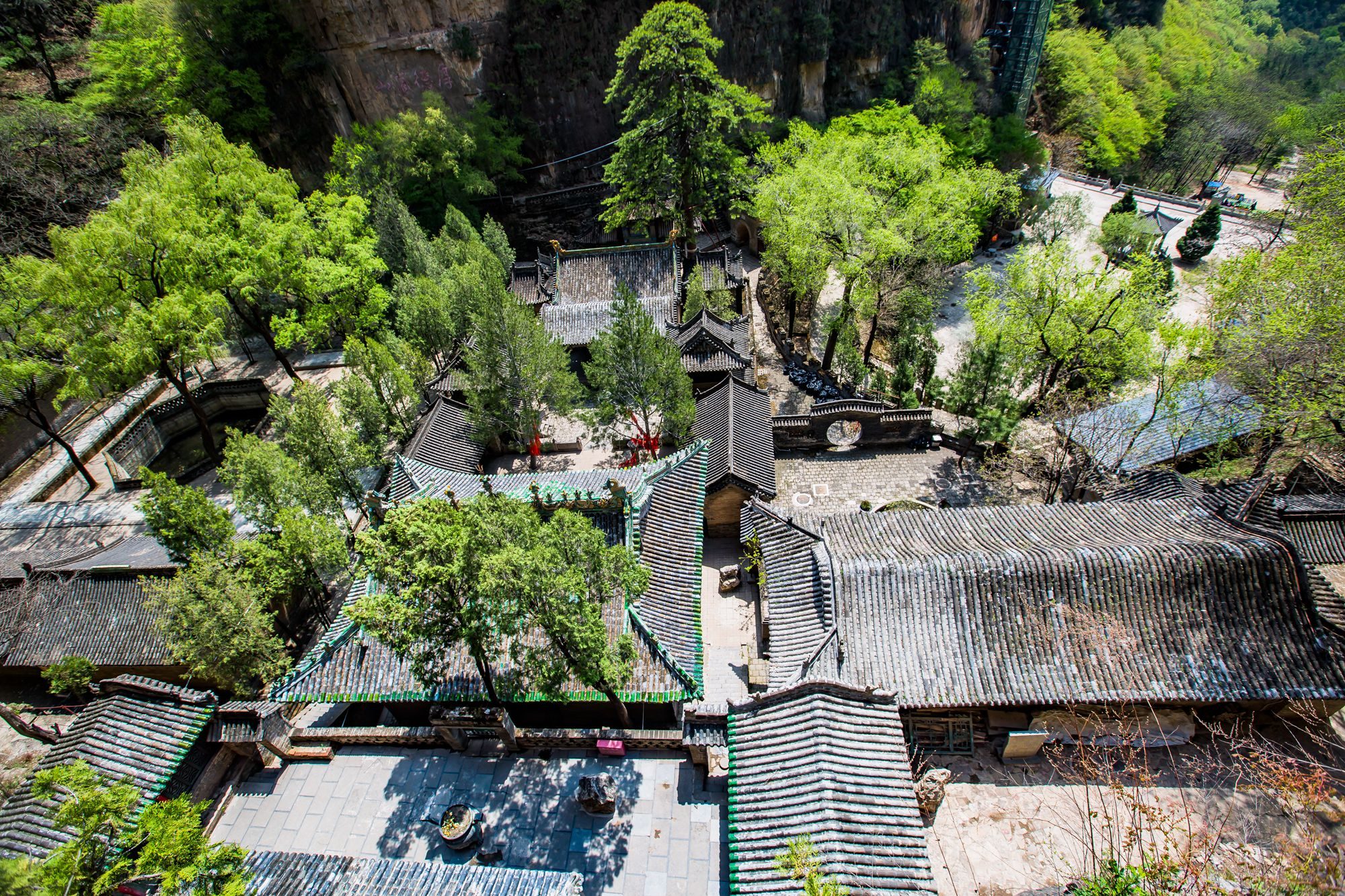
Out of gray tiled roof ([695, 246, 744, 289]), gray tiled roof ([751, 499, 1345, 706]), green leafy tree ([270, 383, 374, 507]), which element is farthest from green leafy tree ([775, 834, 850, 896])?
gray tiled roof ([695, 246, 744, 289])

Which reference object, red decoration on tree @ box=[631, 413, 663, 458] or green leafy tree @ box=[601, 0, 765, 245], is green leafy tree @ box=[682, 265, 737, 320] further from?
red decoration on tree @ box=[631, 413, 663, 458]

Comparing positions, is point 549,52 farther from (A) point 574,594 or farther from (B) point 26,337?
(A) point 574,594

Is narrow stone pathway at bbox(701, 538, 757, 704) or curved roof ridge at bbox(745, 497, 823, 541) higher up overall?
curved roof ridge at bbox(745, 497, 823, 541)

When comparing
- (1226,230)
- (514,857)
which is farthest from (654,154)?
(1226,230)

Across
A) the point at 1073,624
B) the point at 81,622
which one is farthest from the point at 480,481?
the point at 1073,624

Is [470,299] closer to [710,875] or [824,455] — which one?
[824,455]

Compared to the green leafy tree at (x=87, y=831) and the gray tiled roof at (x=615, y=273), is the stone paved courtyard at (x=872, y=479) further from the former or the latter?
the green leafy tree at (x=87, y=831)
